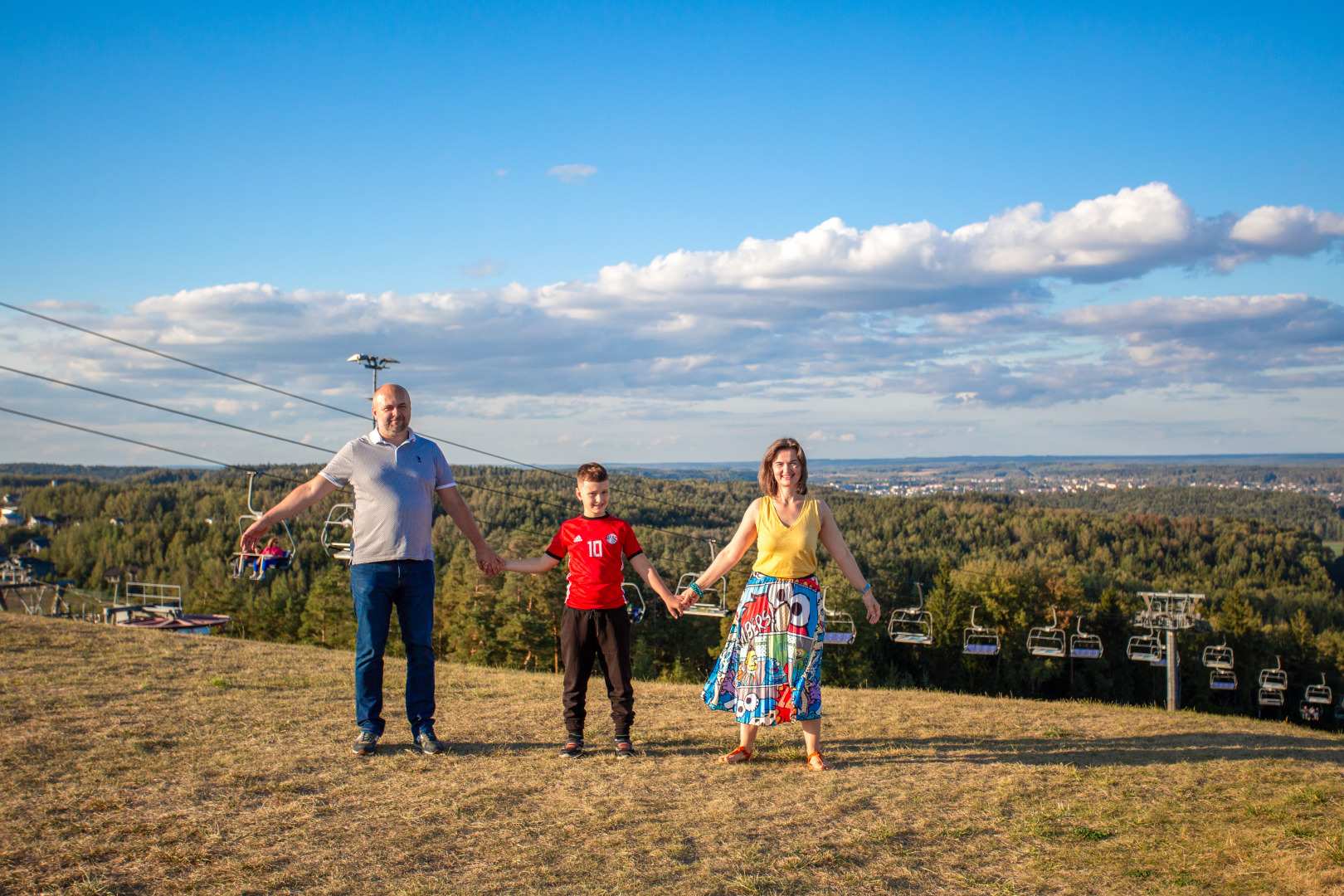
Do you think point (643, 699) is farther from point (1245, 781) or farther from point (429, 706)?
point (1245, 781)

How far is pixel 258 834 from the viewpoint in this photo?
4.31m

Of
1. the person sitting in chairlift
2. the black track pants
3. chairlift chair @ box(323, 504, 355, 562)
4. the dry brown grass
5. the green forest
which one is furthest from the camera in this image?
the green forest

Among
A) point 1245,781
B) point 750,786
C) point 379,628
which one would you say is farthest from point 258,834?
point 1245,781

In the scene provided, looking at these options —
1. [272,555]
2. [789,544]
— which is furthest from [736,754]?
[272,555]

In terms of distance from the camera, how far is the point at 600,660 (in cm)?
628

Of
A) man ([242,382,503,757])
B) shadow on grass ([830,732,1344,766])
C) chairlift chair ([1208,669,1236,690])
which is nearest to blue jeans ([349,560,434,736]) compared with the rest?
man ([242,382,503,757])

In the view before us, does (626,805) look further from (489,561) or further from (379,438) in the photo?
(379,438)

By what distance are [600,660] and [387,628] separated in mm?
1567

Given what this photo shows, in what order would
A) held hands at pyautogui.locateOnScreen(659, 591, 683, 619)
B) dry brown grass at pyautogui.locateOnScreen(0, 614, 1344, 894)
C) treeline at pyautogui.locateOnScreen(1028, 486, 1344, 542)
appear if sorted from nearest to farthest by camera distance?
dry brown grass at pyautogui.locateOnScreen(0, 614, 1344, 894) → held hands at pyautogui.locateOnScreen(659, 591, 683, 619) → treeline at pyautogui.locateOnScreen(1028, 486, 1344, 542)

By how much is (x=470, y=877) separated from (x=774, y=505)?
3.22 meters

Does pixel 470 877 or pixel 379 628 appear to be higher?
pixel 379 628

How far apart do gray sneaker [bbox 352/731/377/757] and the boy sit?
1.37 m

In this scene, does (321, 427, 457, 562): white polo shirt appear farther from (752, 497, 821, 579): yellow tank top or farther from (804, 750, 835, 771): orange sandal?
(804, 750, 835, 771): orange sandal

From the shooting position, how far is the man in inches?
231
